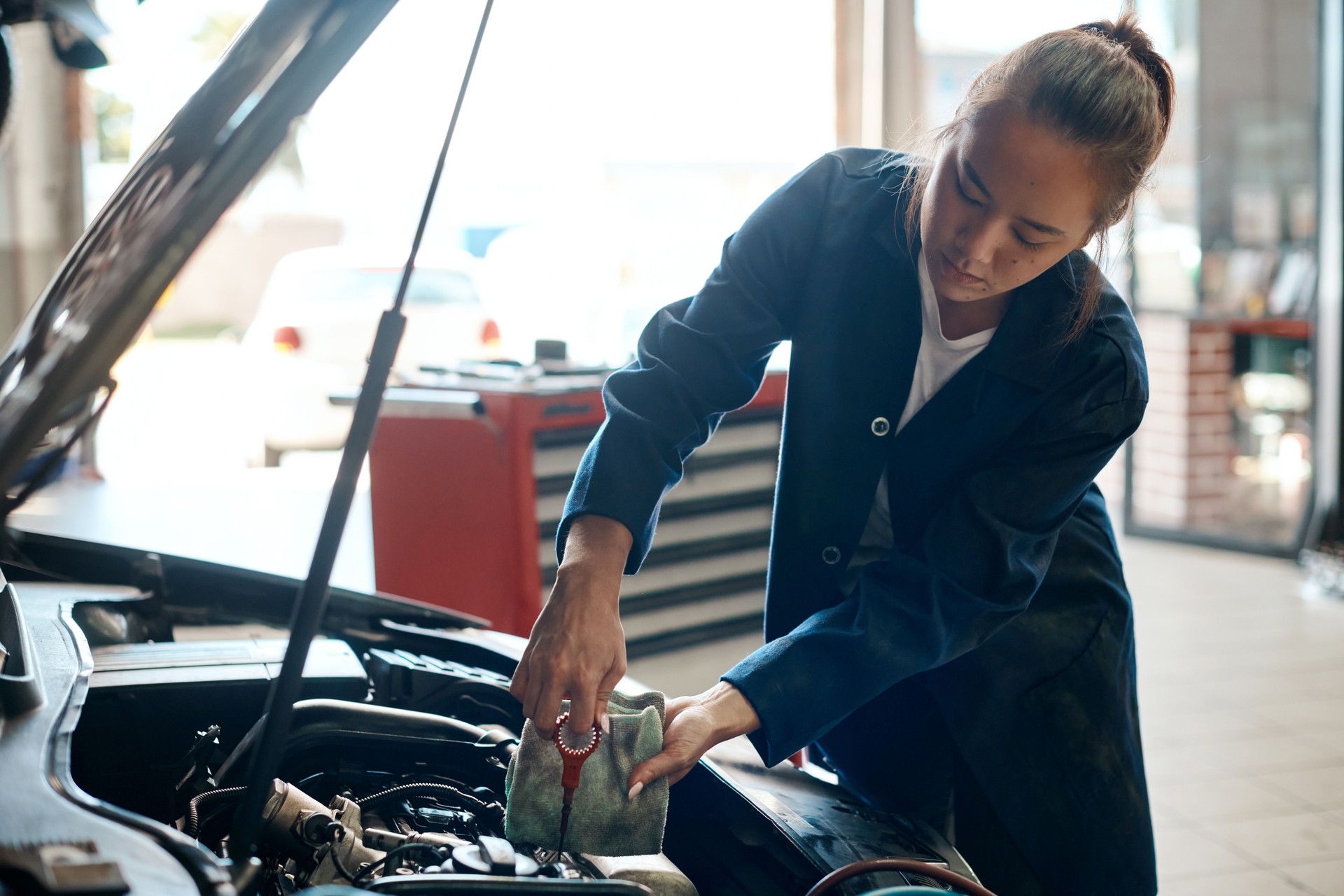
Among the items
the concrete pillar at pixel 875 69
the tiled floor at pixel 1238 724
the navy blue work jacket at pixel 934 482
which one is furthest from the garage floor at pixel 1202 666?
the concrete pillar at pixel 875 69

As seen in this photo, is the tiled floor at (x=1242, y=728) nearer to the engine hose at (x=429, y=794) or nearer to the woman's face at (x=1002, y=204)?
the woman's face at (x=1002, y=204)

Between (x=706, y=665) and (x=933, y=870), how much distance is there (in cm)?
174

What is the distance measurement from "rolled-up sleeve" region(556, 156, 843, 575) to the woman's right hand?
86 mm

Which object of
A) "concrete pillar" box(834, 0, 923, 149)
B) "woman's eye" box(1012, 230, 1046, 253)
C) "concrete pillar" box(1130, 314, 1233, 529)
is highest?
"concrete pillar" box(834, 0, 923, 149)

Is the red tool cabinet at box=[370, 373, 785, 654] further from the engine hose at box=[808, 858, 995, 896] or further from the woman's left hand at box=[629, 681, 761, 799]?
the engine hose at box=[808, 858, 995, 896]

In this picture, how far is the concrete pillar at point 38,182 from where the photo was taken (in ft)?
19.0

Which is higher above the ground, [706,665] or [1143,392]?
[1143,392]

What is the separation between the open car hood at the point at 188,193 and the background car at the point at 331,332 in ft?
16.1

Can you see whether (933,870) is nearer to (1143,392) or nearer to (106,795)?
(1143,392)

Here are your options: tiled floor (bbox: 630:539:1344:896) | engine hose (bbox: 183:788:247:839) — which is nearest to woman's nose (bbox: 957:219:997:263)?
engine hose (bbox: 183:788:247:839)

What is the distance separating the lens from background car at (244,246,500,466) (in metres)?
5.80

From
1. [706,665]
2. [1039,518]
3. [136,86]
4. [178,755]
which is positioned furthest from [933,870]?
[136,86]

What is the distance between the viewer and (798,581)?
132cm

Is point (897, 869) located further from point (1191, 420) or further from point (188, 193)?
point (1191, 420)
